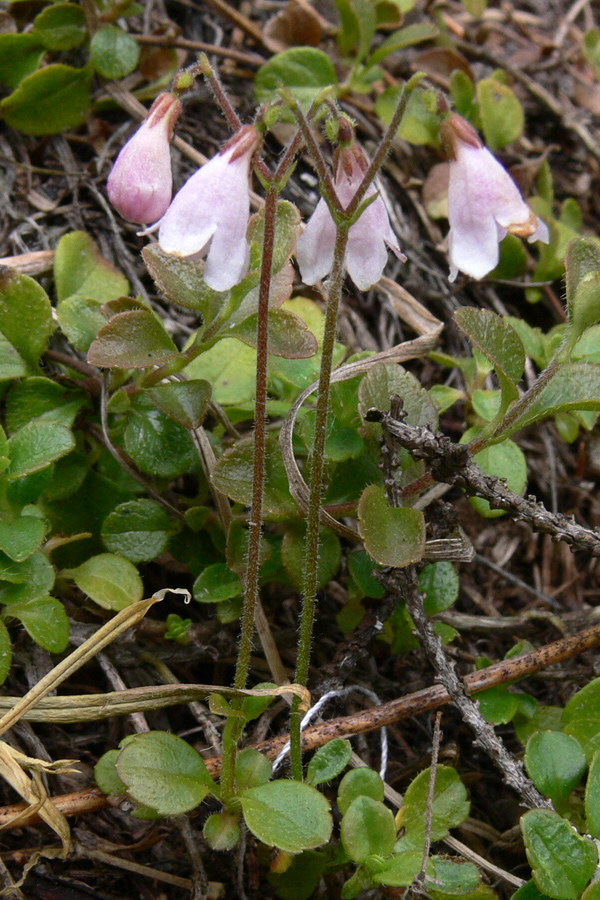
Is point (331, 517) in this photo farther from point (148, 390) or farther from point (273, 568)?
point (148, 390)

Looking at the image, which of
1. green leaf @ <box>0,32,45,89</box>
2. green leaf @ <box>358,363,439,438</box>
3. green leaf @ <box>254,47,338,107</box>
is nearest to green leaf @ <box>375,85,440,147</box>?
green leaf @ <box>254,47,338,107</box>

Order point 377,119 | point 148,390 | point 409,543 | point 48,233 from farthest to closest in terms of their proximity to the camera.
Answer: point 377,119 < point 48,233 < point 148,390 < point 409,543

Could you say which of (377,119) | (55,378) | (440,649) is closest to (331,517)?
(440,649)

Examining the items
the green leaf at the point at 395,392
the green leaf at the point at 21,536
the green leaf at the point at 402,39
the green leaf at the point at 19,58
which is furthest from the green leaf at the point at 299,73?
the green leaf at the point at 21,536

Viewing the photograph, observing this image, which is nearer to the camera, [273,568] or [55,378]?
[273,568]

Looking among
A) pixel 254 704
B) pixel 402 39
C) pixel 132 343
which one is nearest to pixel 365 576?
pixel 254 704

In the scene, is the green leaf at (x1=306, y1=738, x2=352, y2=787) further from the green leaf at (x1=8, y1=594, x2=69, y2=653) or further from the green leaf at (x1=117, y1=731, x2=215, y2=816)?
the green leaf at (x1=8, y1=594, x2=69, y2=653)
